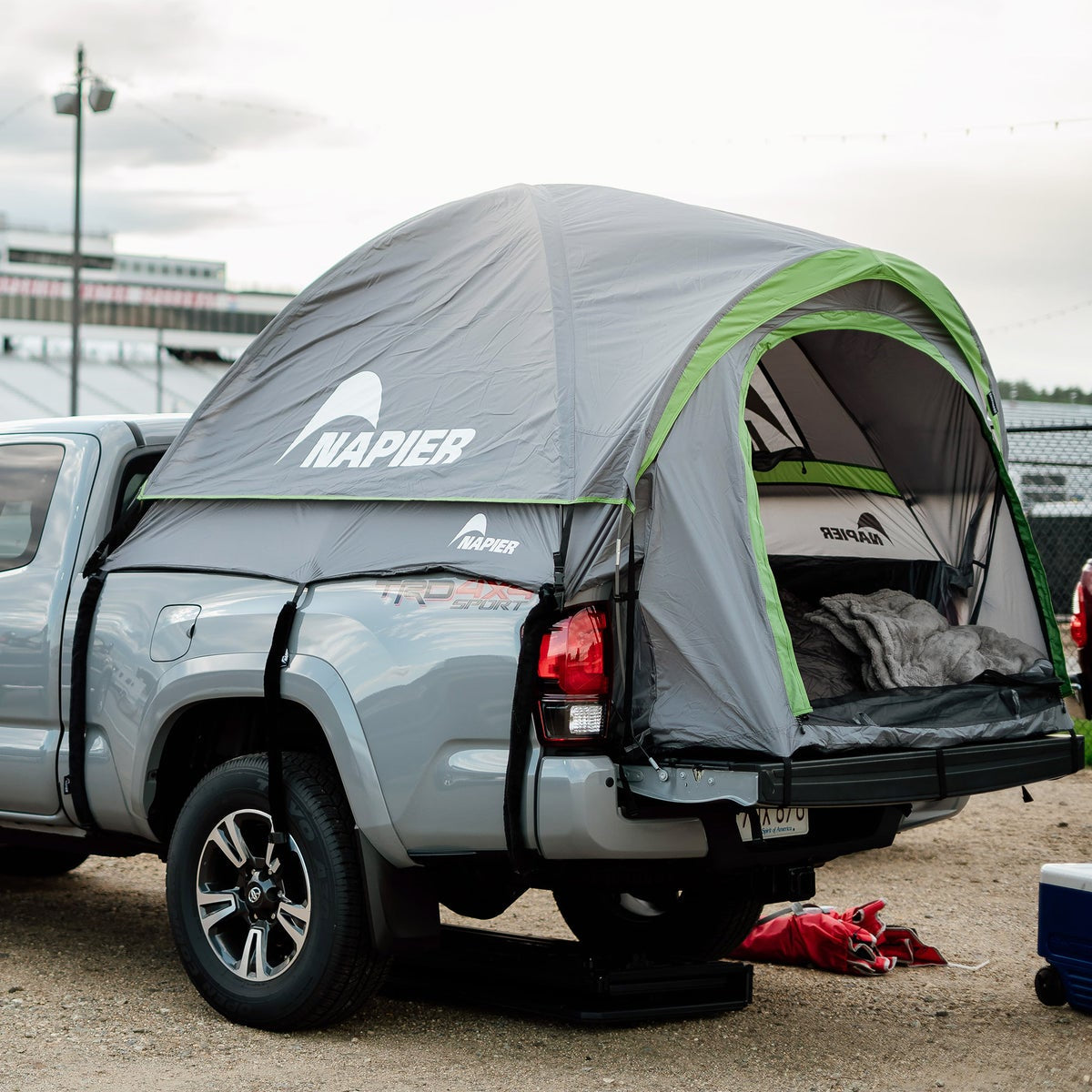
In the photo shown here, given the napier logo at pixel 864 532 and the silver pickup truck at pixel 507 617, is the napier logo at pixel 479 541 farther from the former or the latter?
the napier logo at pixel 864 532

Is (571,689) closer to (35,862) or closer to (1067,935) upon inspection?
(1067,935)

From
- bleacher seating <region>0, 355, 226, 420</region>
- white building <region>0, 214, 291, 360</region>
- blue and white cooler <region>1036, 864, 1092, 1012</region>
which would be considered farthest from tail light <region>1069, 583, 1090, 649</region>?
white building <region>0, 214, 291, 360</region>

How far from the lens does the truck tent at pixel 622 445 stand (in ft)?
13.7

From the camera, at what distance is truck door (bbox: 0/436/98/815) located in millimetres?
5277

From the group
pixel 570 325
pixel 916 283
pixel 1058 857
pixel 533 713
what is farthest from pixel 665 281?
pixel 1058 857

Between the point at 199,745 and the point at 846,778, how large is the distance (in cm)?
221

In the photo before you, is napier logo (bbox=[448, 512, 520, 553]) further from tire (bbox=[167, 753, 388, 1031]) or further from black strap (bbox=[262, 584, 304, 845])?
tire (bbox=[167, 753, 388, 1031])

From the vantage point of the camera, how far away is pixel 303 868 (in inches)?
179

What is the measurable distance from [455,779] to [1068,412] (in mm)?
21009

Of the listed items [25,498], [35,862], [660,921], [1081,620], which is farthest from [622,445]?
[1081,620]

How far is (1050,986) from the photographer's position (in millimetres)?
5043

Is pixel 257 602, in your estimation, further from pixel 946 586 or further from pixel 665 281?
pixel 946 586

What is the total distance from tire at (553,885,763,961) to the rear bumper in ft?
3.71

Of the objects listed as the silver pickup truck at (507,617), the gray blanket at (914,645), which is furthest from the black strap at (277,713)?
the gray blanket at (914,645)
